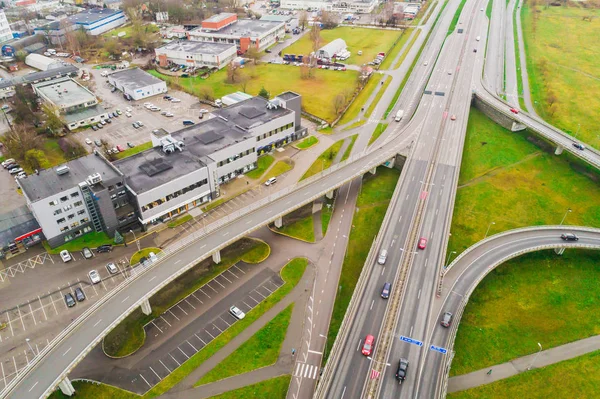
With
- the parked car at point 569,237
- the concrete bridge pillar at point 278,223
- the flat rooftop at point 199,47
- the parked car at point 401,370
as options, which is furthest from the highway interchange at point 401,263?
the flat rooftop at point 199,47

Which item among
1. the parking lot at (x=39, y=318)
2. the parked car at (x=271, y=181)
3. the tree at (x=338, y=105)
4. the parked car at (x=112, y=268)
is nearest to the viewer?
the parking lot at (x=39, y=318)

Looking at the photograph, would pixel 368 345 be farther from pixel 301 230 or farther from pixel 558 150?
pixel 558 150

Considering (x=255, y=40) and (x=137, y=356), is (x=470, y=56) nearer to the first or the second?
(x=255, y=40)

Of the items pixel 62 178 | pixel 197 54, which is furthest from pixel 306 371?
pixel 197 54

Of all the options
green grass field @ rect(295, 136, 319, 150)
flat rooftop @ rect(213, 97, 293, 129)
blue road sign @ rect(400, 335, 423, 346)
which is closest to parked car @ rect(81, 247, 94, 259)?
flat rooftop @ rect(213, 97, 293, 129)

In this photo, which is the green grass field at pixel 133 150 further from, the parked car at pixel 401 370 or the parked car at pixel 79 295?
the parked car at pixel 401 370

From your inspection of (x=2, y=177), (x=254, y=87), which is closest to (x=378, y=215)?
(x=254, y=87)
